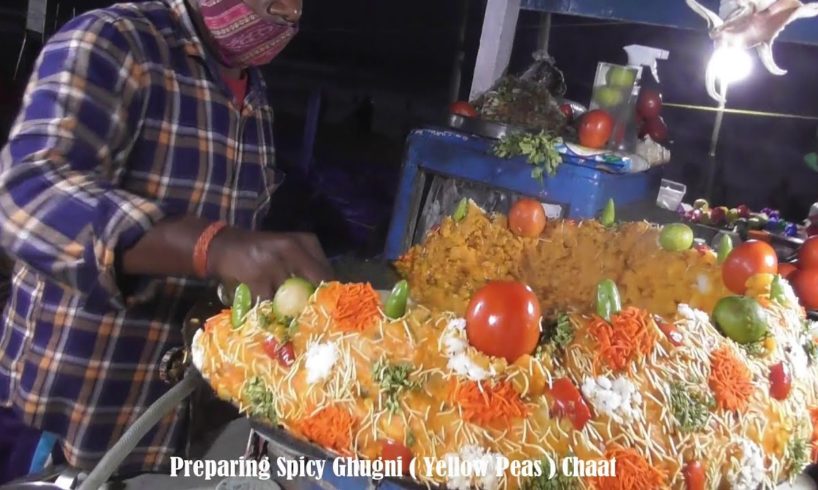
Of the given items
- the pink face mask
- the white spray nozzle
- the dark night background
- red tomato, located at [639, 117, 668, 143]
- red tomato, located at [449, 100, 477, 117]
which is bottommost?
the dark night background

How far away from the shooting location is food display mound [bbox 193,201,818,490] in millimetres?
1470

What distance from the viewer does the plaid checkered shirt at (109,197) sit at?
4.56ft

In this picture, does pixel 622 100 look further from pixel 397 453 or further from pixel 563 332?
pixel 397 453

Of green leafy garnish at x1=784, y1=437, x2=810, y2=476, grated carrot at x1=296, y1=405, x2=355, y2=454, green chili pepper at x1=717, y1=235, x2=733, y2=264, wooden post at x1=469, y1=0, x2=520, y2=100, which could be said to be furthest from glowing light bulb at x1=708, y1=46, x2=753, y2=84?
grated carrot at x1=296, y1=405, x2=355, y2=454

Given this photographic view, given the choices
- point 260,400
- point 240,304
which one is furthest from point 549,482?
point 240,304

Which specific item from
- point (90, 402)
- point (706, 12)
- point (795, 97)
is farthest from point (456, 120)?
point (795, 97)

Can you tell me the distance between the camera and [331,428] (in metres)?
1.51

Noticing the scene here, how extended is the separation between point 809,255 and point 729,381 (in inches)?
46.9

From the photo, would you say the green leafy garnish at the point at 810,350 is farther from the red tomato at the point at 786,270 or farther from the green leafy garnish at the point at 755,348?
the red tomato at the point at 786,270

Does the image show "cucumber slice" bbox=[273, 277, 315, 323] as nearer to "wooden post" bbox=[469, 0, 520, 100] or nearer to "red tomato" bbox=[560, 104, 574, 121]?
"red tomato" bbox=[560, 104, 574, 121]

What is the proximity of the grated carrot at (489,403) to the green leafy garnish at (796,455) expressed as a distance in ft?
2.84

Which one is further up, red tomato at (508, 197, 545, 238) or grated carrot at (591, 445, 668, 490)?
red tomato at (508, 197, 545, 238)

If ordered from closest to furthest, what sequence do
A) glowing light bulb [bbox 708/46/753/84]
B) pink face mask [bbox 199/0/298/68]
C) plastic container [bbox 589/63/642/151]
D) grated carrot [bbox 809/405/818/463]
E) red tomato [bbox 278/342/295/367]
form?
red tomato [bbox 278/342/295/367], pink face mask [bbox 199/0/298/68], grated carrot [bbox 809/405/818/463], glowing light bulb [bbox 708/46/753/84], plastic container [bbox 589/63/642/151]

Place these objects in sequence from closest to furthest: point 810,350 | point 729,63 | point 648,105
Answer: point 810,350 < point 729,63 < point 648,105
